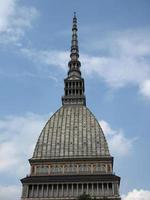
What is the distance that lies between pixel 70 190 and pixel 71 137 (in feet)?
58.0

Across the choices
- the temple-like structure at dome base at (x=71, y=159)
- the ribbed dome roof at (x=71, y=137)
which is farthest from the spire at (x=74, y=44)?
the ribbed dome roof at (x=71, y=137)

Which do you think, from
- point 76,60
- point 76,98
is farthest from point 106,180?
point 76,60

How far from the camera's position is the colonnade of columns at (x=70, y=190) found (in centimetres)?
9825

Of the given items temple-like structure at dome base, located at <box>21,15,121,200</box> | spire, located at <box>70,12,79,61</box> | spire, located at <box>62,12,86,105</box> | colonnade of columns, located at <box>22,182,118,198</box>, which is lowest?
colonnade of columns, located at <box>22,182,118,198</box>

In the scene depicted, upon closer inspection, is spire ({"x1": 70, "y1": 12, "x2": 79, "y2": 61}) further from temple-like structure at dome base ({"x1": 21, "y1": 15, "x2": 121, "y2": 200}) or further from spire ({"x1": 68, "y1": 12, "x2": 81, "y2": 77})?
temple-like structure at dome base ({"x1": 21, "y1": 15, "x2": 121, "y2": 200})

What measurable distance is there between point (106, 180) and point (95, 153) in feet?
32.5

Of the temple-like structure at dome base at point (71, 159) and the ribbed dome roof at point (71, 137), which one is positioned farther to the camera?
the ribbed dome roof at point (71, 137)

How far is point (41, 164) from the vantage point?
107 metres

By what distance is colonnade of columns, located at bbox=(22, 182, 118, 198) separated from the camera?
322 ft

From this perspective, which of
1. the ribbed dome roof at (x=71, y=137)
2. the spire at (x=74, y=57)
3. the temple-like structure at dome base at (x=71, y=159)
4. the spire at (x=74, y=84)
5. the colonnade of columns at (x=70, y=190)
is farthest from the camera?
the spire at (x=74, y=57)

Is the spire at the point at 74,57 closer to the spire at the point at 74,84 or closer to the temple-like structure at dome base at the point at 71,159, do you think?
the spire at the point at 74,84

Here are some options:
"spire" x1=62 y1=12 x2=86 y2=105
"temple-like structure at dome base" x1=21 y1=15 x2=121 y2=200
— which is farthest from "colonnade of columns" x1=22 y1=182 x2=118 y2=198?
"spire" x1=62 y1=12 x2=86 y2=105

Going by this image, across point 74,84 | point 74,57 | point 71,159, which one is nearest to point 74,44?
point 74,57

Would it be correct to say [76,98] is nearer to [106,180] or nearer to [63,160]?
[63,160]
